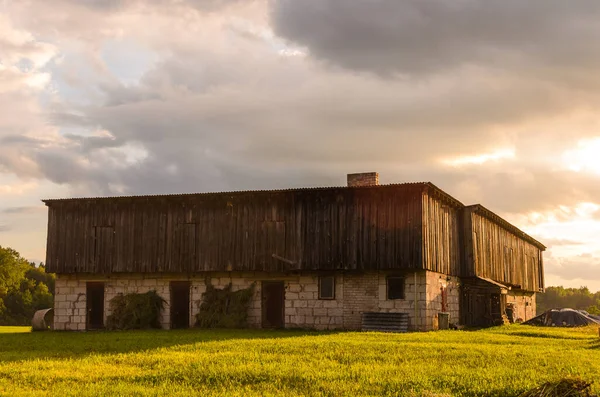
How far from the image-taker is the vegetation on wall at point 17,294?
274ft

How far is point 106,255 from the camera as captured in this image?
43.3 metres

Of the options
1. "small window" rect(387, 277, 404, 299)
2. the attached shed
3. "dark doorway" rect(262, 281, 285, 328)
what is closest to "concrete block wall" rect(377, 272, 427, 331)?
"small window" rect(387, 277, 404, 299)

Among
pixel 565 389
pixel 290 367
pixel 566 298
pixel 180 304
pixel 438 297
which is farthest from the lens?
pixel 566 298

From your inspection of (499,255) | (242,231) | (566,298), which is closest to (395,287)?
(242,231)

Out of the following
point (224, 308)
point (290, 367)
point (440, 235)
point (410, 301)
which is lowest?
point (290, 367)

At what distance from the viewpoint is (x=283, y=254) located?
4031 cm

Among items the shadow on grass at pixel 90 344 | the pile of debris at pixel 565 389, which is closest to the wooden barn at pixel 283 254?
the shadow on grass at pixel 90 344

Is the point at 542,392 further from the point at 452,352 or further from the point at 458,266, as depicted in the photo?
the point at 458,266

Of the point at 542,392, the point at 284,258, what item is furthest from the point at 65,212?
the point at 542,392

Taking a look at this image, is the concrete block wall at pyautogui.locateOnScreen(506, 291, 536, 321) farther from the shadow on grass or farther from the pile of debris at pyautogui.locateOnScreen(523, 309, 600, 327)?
the shadow on grass

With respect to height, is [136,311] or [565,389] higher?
[136,311]

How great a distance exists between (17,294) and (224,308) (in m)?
56.7

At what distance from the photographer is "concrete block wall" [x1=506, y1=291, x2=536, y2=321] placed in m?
59.9

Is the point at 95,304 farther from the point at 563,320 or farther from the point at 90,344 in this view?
the point at 563,320
